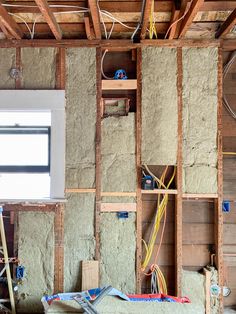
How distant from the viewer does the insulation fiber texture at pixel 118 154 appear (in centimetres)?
272

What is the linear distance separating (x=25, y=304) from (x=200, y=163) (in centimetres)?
201

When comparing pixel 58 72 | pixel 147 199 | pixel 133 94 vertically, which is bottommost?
pixel 147 199

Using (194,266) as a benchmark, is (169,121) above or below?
above

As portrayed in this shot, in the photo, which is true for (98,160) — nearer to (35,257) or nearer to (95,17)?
(35,257)

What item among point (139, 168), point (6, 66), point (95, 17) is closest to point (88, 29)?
point (95, 17)

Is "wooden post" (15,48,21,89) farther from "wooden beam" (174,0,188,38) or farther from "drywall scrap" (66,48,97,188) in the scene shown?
"wooden beam" (174,0,188,38)

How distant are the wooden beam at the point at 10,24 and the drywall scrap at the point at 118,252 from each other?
70.3 inches

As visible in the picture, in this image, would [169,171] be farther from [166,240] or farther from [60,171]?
[60,171]

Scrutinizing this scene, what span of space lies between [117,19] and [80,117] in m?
0.91

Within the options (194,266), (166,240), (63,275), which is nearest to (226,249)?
(194,266)

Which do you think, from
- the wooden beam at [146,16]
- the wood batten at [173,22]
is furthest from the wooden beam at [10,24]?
the wood batten at [173,22]

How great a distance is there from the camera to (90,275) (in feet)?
8.68

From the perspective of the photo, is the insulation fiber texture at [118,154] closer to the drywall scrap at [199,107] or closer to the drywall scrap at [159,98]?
the drywall scrap at [159,98]

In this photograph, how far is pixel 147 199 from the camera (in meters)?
2.83
